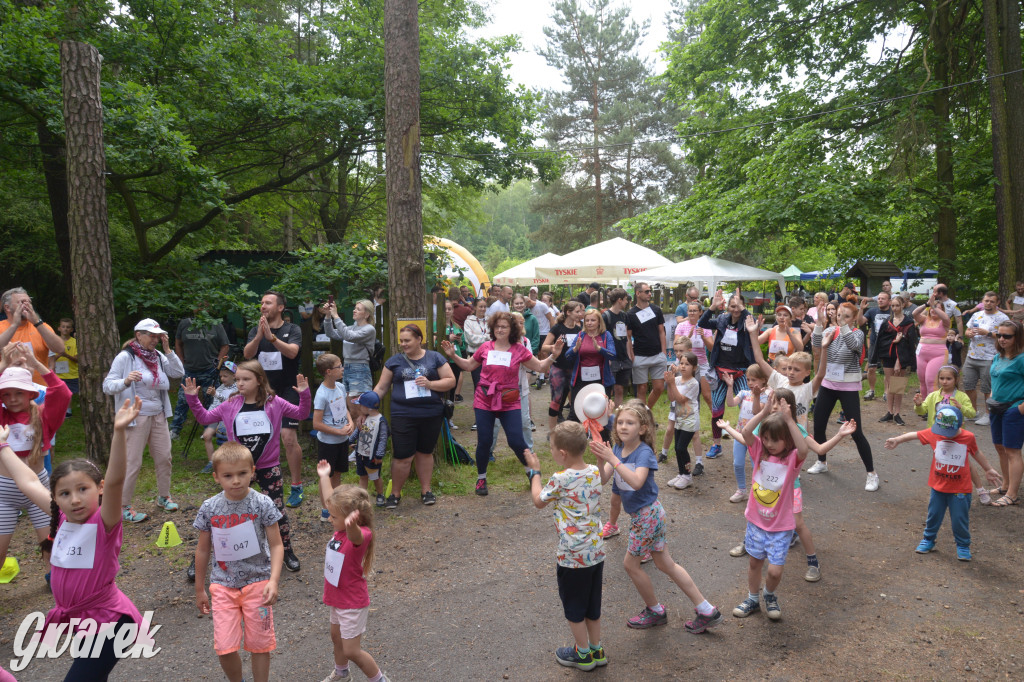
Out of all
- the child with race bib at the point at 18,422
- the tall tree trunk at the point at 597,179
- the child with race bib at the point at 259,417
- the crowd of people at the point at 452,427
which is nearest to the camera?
the crowd of people at the point at 452,427

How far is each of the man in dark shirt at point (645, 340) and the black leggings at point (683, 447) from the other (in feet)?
5.11

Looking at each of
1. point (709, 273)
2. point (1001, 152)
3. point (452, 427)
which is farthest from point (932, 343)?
point (452, 427)

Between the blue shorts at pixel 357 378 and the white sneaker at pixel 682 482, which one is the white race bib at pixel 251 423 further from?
the white sneaker at pixel 682 482

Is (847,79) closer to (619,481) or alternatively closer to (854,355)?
(854,355)

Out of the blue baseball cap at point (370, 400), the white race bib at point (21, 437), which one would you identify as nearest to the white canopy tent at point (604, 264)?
the blue baseball cap at point (370, 400)

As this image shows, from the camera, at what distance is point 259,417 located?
4773 mm

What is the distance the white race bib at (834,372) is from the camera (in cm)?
672

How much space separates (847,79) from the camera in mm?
16734

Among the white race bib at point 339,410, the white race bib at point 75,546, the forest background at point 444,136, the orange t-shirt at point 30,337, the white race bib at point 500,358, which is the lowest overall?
the white race bib at point 75,546

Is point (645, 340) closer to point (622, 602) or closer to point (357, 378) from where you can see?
point (357, 378)

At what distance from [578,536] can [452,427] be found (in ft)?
20.5

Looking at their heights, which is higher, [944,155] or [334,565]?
[944,155]

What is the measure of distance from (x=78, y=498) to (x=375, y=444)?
3356mm

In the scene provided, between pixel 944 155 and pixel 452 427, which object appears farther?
pixel 944 155
